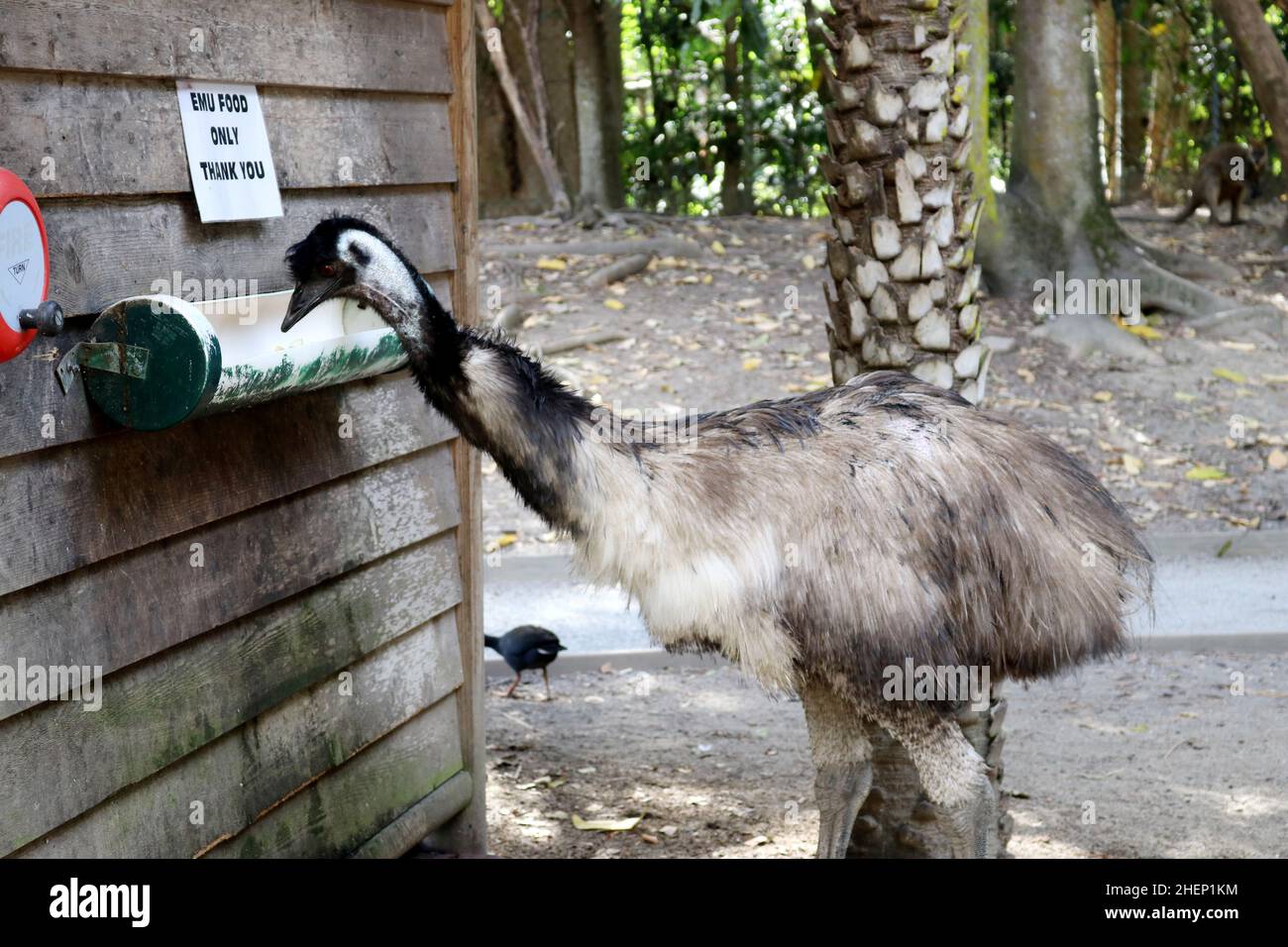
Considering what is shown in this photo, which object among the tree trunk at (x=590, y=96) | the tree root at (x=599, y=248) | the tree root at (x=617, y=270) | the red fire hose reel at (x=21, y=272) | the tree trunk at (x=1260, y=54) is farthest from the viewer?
the tree trunk at (x=590, y=96)

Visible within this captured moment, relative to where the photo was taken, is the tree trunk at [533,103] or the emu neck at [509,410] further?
the tree trunk at [533,103]

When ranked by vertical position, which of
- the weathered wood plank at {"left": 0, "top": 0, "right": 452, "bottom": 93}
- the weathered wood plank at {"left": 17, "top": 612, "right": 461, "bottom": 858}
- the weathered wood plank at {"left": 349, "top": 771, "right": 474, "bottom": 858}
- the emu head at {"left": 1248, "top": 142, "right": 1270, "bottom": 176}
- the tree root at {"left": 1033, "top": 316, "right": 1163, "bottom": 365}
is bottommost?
the weathered wood plank at {"left": 349, "top": 771, "right": 474, "bottom": 858}

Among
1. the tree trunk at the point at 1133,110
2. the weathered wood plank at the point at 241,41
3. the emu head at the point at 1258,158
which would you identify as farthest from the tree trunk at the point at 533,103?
the weathered wood plank at the point at 241,41

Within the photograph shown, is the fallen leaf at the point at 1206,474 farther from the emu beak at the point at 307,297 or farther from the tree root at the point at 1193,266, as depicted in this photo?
the emu beak at the point at 307,297

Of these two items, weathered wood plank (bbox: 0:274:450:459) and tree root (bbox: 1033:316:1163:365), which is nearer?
weathered wood plank (bbox: 0:274:450:459)

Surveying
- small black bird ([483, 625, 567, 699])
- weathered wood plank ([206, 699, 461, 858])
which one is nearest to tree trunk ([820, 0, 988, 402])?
weathered wood plank ([206, 699, 461, 858])

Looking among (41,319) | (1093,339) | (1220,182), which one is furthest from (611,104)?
(41,319)

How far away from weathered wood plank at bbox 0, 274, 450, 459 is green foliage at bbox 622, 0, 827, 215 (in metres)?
13.3

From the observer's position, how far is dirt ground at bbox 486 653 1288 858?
477 cm

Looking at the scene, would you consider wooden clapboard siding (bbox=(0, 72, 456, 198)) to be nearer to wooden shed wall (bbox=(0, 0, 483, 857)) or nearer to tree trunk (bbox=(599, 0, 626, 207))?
wooden shed wall (bbox=(0, 0, 483, 857))

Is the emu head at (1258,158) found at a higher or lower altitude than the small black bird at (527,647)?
higher

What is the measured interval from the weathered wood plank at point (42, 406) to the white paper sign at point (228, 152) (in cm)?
50

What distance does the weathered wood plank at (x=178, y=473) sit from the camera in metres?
2.74

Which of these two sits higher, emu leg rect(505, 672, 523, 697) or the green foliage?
the green foliage
